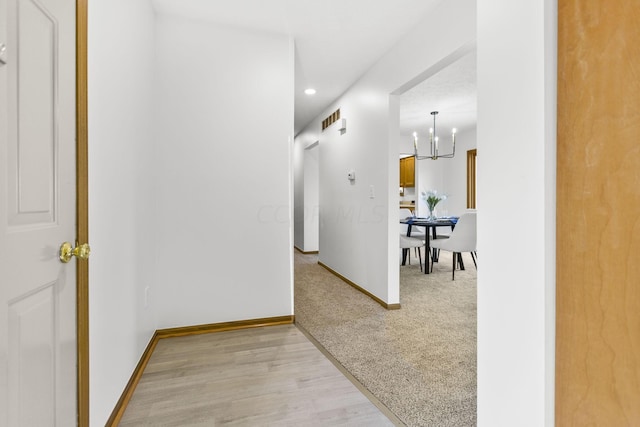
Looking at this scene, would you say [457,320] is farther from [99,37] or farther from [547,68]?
[99,37]

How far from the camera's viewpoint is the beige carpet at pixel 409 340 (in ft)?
5.40

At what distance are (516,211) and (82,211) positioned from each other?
1454 millimetres

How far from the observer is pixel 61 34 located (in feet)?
3.37

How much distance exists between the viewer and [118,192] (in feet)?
5.24

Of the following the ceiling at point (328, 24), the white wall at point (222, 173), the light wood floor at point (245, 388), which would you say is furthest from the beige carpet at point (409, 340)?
the ceiling at point (328, 24)

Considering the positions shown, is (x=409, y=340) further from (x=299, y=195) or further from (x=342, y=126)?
(x=299, y=195)

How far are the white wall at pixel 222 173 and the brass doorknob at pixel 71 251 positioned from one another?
57.0 inches

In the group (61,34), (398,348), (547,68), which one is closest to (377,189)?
(398,348)

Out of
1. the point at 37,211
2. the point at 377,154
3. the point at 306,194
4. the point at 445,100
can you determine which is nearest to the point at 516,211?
the point at 37,211

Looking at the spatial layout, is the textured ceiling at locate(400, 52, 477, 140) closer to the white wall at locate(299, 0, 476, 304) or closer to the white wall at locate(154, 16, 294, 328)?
the white wall at locate(299, 0, 476, 304)

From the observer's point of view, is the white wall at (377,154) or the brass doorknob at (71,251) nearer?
the brass doorknob at (71,251)

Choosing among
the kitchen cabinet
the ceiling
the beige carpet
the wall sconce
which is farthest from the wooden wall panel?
the kitchen cabinet

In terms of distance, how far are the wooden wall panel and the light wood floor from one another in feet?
3.32

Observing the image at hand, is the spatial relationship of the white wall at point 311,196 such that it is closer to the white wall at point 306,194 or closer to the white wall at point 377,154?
the white wall at point 306,194
